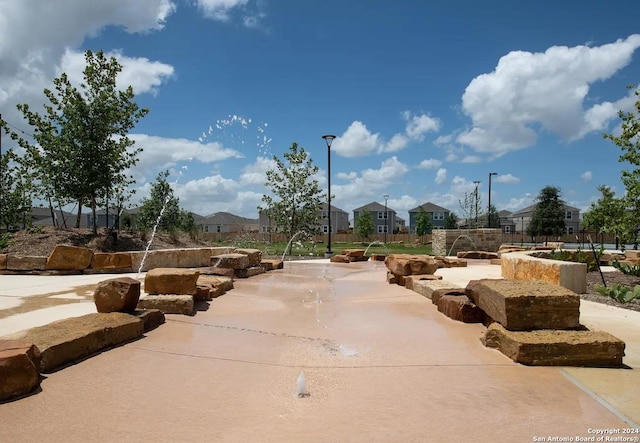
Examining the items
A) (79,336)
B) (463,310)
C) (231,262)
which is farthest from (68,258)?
(463,310)

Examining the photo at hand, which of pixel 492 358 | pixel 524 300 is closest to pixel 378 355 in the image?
pixel 492 358

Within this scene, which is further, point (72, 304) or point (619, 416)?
point (72, 304)

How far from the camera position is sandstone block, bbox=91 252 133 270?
11.5 metres

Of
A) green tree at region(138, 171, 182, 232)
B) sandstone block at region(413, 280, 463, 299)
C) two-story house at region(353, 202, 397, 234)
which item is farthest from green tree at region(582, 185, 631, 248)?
two-story house at region(353, 202, 397, 234)

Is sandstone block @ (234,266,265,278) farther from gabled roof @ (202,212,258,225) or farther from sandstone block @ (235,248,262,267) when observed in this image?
gabled roof @ (202,212,258,225)

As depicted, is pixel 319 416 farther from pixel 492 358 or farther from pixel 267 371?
pixel 492 358

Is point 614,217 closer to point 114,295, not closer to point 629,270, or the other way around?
point 629,270

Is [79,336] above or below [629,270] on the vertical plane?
below

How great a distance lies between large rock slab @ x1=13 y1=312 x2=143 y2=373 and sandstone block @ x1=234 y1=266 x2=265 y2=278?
252 inches

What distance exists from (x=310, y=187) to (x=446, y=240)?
795 centimetres

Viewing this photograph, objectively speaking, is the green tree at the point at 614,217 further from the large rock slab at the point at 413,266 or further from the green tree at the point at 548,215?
the green tree at the point at 548,215

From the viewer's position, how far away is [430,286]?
8281 mm

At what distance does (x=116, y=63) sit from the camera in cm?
1697

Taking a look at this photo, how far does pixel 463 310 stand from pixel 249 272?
22.7 feet
